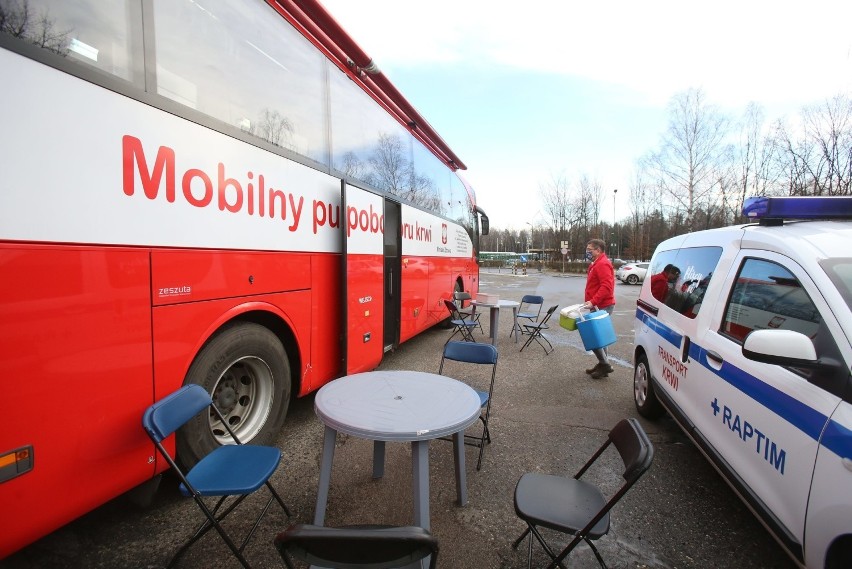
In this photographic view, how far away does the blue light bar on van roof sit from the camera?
2.40 meters

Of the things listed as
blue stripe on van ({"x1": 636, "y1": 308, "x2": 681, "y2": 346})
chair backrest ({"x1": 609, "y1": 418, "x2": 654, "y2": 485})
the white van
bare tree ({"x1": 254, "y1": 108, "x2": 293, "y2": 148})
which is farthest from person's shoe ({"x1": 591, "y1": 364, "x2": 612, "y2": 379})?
bare tree ({"x1": 254, "y1": 108, "x2": 293, "y2": 148})

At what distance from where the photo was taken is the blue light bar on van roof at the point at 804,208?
2.40 m

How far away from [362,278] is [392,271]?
1.25 metres

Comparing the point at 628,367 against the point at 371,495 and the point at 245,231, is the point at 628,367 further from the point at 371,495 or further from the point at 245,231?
the point at 245,231

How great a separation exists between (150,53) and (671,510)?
4331 mm

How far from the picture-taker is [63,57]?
1.76m

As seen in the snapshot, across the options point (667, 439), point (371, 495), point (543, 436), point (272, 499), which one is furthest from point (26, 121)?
point (667, 439)

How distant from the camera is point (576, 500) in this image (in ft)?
6.79

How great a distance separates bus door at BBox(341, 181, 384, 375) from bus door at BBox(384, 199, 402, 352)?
18.9 inches

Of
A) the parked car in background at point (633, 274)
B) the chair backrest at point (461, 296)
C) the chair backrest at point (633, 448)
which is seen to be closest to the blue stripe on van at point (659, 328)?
the chair backrest at point (633, 448)

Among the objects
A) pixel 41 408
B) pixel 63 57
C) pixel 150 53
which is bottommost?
pixel 41 408

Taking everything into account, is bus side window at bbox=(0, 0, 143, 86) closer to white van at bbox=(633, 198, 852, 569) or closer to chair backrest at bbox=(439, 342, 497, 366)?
chair backrest at bbox=(439, 342, 497, 366)

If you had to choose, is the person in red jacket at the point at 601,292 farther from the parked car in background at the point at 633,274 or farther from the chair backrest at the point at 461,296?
the parked car in background at the point at 633,274

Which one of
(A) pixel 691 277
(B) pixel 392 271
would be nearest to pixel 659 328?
(A) pixel 691 277
